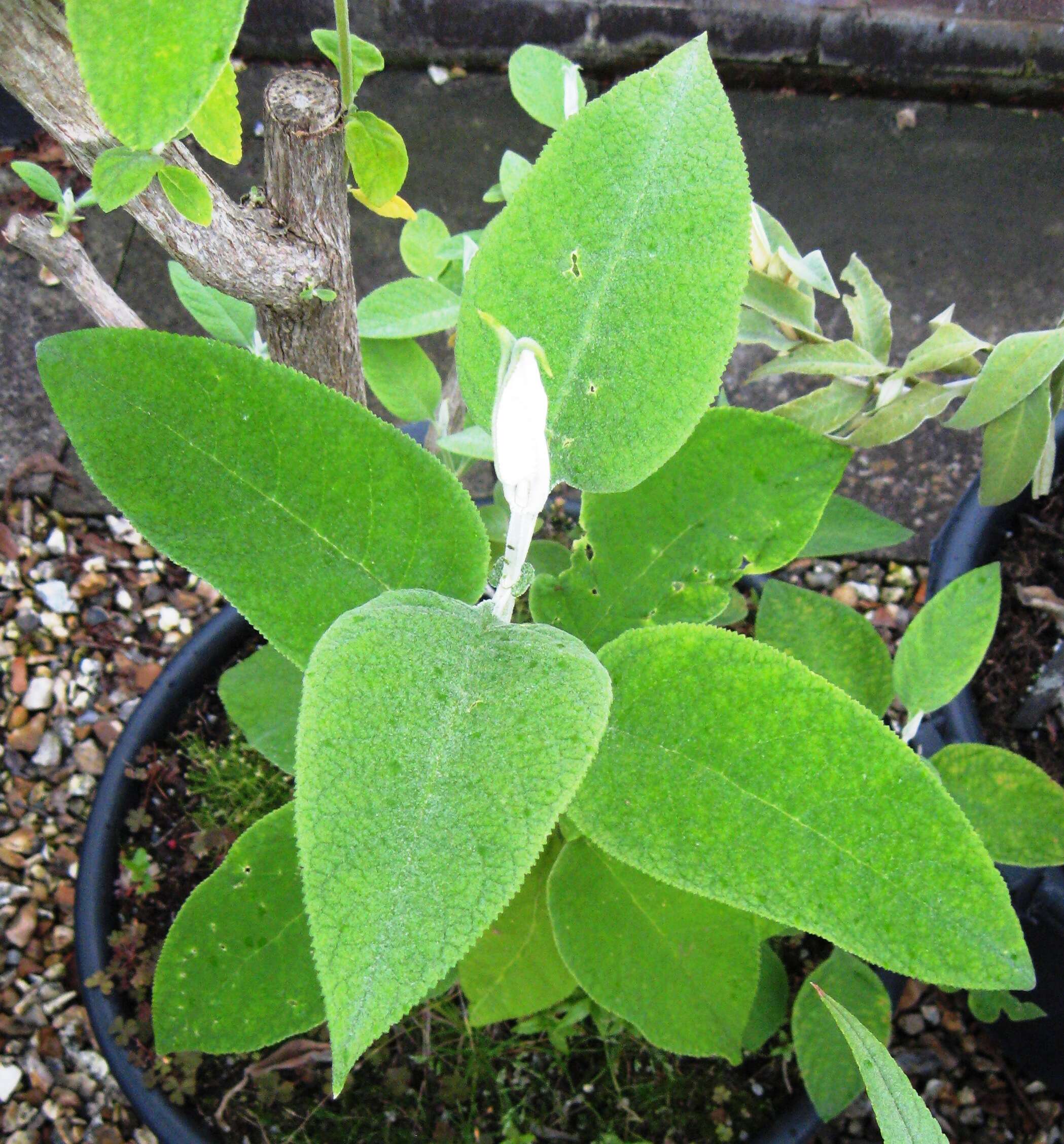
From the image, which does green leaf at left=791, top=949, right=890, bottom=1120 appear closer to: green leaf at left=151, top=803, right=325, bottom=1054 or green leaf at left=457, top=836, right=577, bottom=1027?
green leaf at left=457, top=836, right=577, bottom=1027

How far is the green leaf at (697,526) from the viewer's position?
785mm

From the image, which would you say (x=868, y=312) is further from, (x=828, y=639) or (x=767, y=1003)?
(x=767, y=1003)

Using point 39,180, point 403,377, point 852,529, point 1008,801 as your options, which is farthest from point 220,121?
point 1008,801

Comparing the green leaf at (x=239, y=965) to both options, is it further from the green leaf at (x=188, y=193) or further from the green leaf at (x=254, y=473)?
the green leaf at (x=188, y=193)

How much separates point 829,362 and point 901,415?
0.08 m

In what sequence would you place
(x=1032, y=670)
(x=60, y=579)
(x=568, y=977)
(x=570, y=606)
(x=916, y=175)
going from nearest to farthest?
(x=570, y=606), (x=568, y=977), (x=1032, y=670), (x=60, y=579), (x=916, y=175)

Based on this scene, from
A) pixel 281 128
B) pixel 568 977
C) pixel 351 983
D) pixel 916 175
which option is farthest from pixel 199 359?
pixel 916 175

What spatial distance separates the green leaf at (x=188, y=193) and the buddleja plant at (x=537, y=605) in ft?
0.26

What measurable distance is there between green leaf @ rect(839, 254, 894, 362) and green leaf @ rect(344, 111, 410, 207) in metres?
0.45

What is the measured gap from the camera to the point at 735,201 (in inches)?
23.6

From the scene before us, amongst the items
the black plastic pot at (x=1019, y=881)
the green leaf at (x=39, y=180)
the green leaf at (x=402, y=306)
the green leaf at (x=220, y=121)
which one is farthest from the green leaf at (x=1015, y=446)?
the green leaf at (x=39, y=180)

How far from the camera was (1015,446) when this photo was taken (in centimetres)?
96

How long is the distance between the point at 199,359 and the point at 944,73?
2.36 metres

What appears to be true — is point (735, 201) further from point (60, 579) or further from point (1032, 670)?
point (60, 579)
